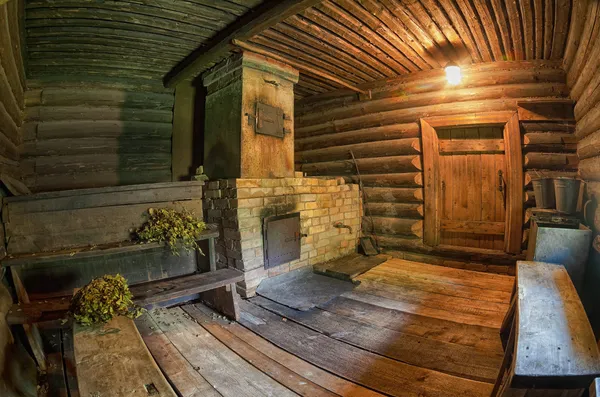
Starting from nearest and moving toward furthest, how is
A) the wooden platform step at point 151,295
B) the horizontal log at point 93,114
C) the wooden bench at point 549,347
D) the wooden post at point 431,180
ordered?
the wooden bench at point 549,347
the wooden platform step at point 151,295
the horizontal log at point 93,114
the wooden post at point 431,180

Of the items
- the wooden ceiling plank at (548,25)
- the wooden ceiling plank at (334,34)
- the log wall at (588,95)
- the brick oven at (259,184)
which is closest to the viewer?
the log wall at (588,95)

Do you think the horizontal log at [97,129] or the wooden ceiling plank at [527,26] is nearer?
the wooden ceiling plank at [527,26]

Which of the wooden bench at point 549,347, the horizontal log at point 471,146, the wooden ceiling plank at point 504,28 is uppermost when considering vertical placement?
the wooden ceiling plank at point 504,28

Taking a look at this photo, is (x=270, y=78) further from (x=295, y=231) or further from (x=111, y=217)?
(x=111, y=217)

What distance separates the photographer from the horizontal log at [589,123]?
3105 millimetres

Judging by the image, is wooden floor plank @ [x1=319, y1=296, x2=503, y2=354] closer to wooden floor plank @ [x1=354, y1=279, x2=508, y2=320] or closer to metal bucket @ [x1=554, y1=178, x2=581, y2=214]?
wooden floor plank @ [x1=354, y1=279, x2=508, y2=320]

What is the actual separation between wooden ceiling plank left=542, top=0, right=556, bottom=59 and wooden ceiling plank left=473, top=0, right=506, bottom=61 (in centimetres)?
53

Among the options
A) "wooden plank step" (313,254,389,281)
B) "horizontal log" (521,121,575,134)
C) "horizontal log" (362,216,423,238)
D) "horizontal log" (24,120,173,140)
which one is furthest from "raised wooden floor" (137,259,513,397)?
"horizontal log" (24,120,173,140)

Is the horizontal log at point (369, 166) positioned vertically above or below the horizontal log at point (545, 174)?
above

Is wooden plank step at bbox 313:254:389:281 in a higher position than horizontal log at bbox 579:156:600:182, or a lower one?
lower

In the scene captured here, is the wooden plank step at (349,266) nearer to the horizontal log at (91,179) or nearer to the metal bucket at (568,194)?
the metal bucket at (568,194)

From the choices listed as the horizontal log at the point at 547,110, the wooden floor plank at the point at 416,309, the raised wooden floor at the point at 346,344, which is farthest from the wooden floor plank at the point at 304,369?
the horizontal log at the point at 547,110

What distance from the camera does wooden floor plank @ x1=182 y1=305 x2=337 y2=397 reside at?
215 centimetres

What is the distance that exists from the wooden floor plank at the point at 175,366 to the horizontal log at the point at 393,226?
4441 millimetres
